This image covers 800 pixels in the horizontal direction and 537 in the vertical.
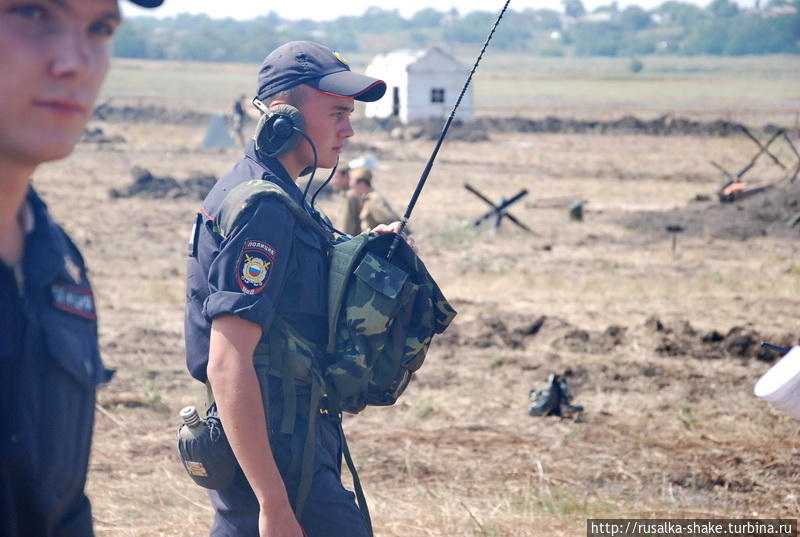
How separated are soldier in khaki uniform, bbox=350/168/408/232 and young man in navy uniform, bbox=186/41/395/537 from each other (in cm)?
574

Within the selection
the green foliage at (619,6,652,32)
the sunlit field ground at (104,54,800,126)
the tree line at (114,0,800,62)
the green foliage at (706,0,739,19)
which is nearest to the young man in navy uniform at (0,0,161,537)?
the sunlit field ground at (104,54,800,126)

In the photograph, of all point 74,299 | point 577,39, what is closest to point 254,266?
point 74,299

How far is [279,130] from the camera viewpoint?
2.78 m

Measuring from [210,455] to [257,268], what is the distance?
50cm

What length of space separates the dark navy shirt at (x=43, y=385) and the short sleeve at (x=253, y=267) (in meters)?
0.88

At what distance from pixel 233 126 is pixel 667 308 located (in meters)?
26.5

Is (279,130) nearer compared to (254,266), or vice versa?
(254,266)

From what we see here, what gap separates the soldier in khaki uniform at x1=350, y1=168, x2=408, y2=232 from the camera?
8820 mm

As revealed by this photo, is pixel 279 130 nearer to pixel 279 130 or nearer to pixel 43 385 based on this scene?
pixel 279 130

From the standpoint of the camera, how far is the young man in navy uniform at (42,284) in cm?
144

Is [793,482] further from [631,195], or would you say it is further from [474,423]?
[631,195]

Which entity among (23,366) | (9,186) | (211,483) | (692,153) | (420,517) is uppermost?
(9,186)

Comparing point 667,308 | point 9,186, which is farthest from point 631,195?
point 9,186

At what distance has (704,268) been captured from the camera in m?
13.9
